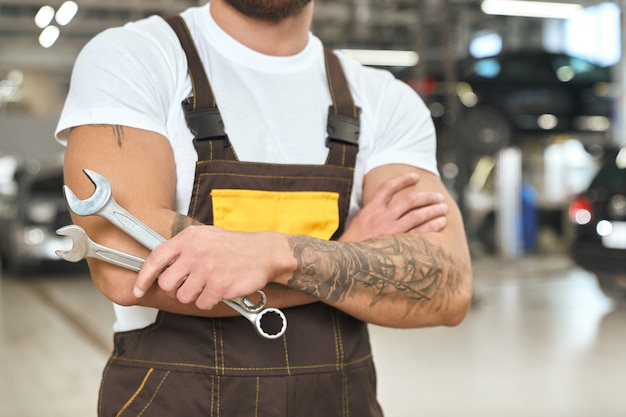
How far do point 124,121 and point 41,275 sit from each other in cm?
976

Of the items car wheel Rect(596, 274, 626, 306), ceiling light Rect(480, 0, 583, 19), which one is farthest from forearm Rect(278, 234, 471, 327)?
ceiling light Rect(480, 0, 583, 19)

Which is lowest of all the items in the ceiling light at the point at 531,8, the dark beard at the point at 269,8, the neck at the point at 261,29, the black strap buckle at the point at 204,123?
the black strap buckle at the point at 204,123

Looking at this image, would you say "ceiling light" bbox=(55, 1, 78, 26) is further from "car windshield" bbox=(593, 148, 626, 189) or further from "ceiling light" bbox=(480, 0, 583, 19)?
"ceiling light" bbox=(480, 0, 583, 19)

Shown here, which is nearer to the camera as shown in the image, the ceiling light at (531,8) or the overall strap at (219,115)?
the overall strap at (219,115)

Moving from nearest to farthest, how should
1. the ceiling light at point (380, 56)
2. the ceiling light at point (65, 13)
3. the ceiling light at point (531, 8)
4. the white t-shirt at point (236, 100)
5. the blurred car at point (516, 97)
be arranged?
1. the white t-shirt at point (236, 100)
2. the ceiling light at point (65, 13)
3. the ceiling light at point (531, 8)
4. the blurred car at point (516, 97)
5. the ceiling light at point (380, 56)

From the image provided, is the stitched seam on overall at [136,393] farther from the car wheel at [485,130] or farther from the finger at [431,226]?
the car wheel at [485,130]

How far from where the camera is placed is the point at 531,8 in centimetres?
1007

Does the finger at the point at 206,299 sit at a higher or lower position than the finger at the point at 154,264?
lower

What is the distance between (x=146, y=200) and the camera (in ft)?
4.00

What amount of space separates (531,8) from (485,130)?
1691 millimetres

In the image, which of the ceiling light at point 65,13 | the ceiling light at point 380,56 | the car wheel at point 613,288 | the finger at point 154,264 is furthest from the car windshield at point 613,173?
the ceiling light at point 380,56

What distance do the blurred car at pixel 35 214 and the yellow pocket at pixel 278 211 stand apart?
27.9ft

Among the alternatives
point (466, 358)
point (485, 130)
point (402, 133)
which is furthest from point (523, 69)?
point (402, 133)

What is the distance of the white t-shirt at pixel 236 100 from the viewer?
1.28 metres
